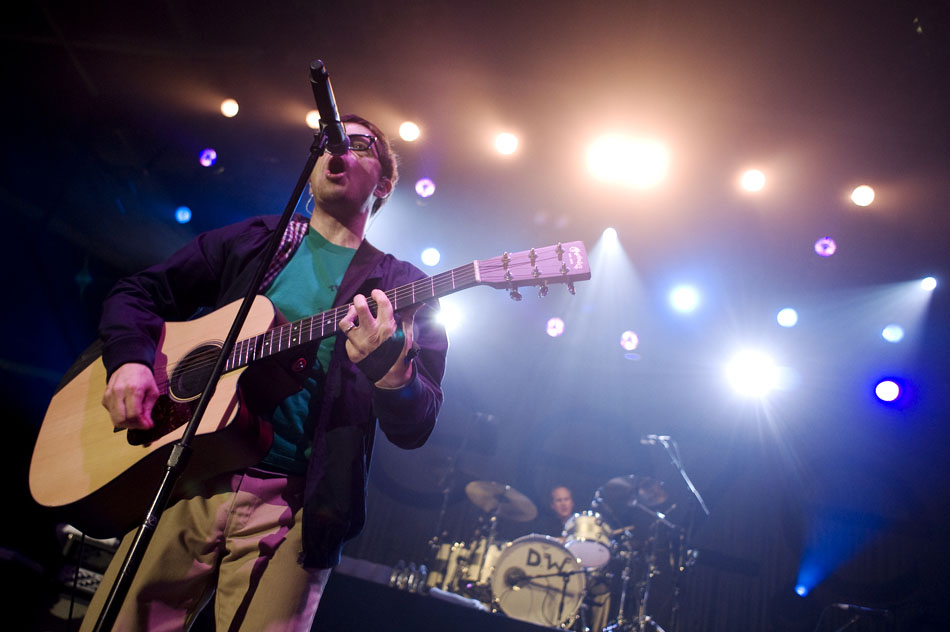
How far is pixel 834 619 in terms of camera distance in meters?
7.90

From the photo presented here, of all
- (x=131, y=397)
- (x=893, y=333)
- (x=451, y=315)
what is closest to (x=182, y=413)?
(x=131, y=397)

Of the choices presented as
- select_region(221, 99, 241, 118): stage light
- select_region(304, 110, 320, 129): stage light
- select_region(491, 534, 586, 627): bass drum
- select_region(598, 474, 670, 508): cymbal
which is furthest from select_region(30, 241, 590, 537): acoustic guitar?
select_region(598, 474, 670, 508): cymbal

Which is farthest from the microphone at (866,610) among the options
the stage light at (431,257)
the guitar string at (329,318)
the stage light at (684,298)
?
the guitar string at (329,318)

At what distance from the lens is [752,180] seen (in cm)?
660

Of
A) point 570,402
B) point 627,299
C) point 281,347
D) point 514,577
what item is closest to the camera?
point 281,347

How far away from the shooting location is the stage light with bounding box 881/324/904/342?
7.40 m

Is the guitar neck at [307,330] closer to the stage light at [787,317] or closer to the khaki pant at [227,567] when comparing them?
the khaki pant at [227,567]

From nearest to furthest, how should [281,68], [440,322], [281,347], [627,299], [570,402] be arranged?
[281,347] → [440,322] → [281,68] → [627,299] → [570,402]

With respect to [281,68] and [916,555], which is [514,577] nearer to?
[916,555]

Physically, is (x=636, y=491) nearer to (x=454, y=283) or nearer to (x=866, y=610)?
(x=866, y=610)

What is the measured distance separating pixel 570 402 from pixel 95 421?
836cm

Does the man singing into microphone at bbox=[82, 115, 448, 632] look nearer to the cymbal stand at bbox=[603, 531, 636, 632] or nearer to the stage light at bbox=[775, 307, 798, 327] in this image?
the cymbal stand at bbox=[603, 531, 636, 632]

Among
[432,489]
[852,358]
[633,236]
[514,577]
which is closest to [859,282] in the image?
[852,358]

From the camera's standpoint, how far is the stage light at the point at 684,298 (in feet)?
27.3
